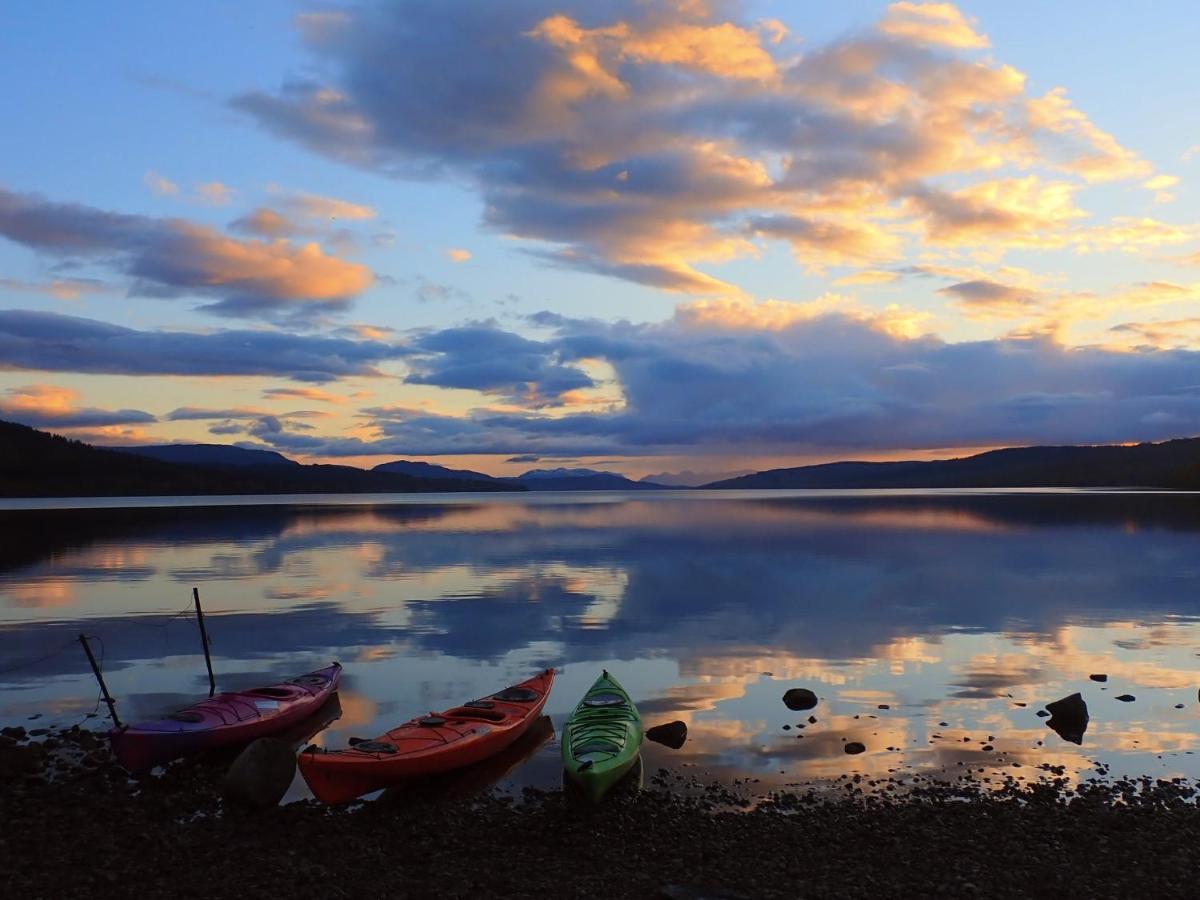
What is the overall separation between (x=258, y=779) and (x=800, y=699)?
1286cm

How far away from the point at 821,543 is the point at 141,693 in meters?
63.6

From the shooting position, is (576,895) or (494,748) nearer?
(576,895)

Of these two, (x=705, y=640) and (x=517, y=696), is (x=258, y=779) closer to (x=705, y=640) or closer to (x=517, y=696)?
(x=517, y=696)

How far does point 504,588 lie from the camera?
46.8 meters

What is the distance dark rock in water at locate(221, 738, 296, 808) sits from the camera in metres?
14.4

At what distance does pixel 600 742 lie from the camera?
15945mm

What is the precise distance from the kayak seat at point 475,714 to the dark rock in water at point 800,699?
24.5 ft

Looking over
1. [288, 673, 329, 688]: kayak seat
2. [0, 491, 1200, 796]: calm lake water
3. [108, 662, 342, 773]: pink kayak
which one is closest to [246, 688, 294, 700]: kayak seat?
[108, 662, 342, 773]: pink kayak

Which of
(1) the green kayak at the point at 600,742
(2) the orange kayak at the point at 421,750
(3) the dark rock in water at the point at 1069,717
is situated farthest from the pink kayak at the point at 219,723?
(3) the dark rock in water at the point at 1069,717

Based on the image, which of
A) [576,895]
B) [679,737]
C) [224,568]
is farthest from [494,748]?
[224,568]

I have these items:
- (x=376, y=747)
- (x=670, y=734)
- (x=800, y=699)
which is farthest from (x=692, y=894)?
(x=800, y=699)

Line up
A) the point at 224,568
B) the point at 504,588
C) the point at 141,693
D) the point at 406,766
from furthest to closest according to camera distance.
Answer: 1. the point at 224,568
2. the point at 504,588
3. the point at 141,693
4. the point at 406,766

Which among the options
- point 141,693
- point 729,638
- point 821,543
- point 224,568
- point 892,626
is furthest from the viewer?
point 821,543

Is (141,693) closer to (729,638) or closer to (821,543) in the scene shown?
(729,638)
